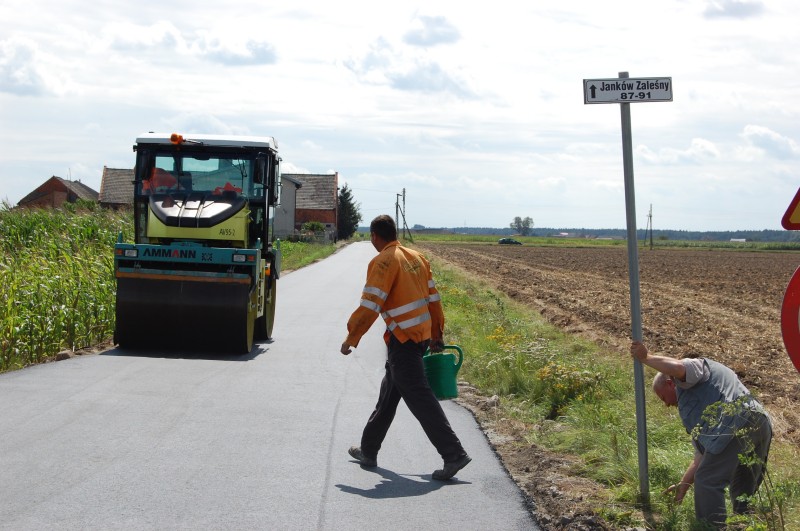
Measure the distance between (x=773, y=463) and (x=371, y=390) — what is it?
443 cm

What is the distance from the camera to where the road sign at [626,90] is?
5848 mm

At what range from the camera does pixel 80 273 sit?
14875mm

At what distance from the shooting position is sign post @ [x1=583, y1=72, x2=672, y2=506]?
231 inches

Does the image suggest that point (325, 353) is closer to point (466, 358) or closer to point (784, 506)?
point (466, 358)

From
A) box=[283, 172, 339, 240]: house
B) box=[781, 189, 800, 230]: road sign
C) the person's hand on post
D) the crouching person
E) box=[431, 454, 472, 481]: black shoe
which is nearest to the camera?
box=[781, 189, 800, 230]: road sign

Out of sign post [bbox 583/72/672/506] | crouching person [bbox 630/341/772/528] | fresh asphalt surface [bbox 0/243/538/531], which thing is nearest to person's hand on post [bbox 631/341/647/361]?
crouching person [bbox 630/341/772/528]

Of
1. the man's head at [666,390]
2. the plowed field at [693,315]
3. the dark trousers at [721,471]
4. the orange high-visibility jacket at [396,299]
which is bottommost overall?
the plowed field at [693,315]

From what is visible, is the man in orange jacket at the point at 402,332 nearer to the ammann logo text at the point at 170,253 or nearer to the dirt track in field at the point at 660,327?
the dirt track in field at the point at 660,327

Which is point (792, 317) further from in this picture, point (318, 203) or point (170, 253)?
point (318, 203)

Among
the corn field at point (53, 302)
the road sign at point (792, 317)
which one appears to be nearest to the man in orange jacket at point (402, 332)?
the road sign at point (792, 317)

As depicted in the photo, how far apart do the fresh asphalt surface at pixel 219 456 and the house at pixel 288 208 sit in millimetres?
67306

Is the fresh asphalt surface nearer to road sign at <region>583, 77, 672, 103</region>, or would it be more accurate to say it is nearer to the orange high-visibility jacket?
the orange high-visibility jacket

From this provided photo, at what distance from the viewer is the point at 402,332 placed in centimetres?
696

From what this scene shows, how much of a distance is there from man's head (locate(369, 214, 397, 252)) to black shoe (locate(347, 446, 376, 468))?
5.15 feet
